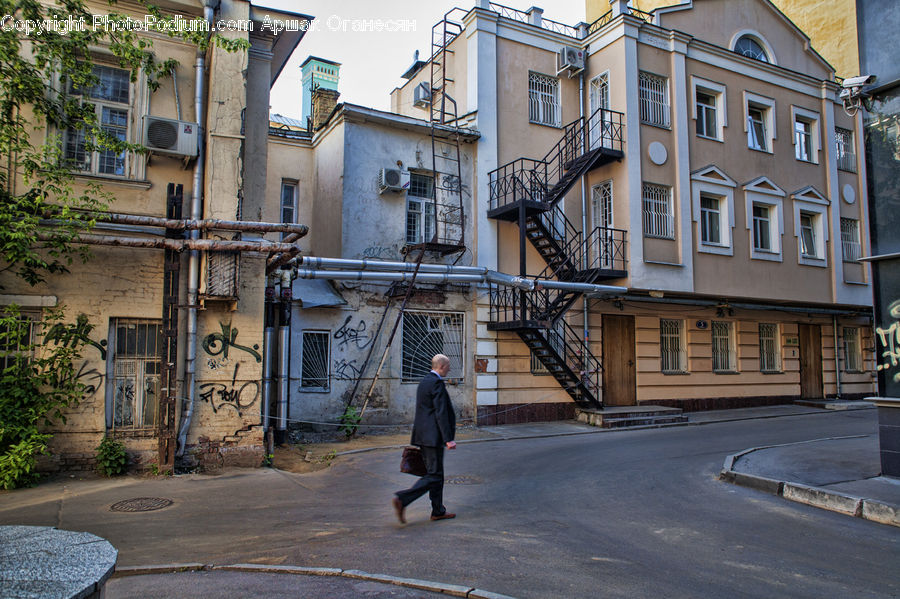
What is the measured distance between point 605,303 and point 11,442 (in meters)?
14.2

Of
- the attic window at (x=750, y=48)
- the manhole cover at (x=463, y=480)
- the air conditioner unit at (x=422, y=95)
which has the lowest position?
the manhole cover at (x=463, y=480)

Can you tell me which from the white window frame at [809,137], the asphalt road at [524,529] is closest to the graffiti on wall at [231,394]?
the asphalt road at [524,529]

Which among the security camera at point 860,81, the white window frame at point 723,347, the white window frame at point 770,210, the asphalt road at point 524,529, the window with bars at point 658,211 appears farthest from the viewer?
the white window frame at point 723,347

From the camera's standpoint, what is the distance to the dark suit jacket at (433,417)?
6836 millimetres

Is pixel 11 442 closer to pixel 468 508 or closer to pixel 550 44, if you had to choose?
pixel 468 508

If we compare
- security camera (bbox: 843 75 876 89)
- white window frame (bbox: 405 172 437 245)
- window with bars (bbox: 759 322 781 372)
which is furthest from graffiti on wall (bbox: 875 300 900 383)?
window with bars (bbox: 759 322 781 372)

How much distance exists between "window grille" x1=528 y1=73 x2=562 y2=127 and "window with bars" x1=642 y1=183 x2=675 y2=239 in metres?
3.34

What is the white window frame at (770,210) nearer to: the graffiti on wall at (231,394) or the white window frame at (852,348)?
the white window frame at (852,348)

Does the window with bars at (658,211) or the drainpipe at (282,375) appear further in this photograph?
the window with bars at (658,211)

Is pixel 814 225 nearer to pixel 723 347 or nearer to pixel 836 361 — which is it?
pixel 836 361

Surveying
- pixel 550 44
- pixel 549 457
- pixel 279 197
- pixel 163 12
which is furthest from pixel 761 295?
pixel 163 12

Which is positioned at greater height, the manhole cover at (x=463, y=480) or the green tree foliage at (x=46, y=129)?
the green tree foliage at (x=46, y=129)

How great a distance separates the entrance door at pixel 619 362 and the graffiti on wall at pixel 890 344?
29.9 feet

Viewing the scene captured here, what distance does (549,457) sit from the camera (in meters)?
11.5
